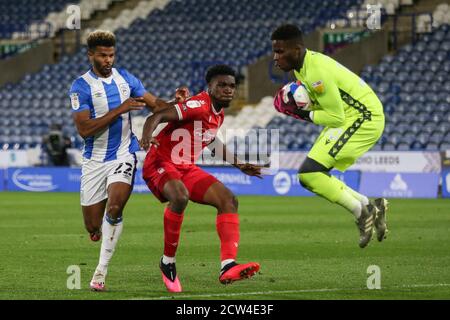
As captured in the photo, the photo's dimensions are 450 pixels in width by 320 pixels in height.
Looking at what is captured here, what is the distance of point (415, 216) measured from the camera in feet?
69.0

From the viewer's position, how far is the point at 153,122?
10023 millimetres

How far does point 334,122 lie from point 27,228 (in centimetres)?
942

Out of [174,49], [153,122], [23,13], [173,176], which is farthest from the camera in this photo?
[23,13]

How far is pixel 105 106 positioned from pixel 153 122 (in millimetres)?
833

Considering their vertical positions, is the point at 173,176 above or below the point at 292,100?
below

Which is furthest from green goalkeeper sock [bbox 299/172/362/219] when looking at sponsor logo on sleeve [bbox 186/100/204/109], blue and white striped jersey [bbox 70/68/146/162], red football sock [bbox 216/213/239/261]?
blue and white striped jersey [bbox 70/68/146/162]

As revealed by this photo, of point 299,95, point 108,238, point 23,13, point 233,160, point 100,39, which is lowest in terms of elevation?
point 108,238

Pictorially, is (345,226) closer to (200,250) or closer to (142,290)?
(200,250)

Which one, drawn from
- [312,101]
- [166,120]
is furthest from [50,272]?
[312,101]

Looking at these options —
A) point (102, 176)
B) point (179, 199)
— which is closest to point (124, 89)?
point (102, 176)

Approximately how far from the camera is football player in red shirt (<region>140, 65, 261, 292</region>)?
409 inches

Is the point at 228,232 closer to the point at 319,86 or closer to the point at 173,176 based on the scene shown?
the point at 173,176

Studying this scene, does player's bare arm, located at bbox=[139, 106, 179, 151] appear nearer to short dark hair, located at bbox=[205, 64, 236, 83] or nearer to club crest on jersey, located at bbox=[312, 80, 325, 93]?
short dark hair, located at bbox=[205, 64, 236, 83]

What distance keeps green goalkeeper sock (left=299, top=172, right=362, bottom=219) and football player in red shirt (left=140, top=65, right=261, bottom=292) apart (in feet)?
2.25
